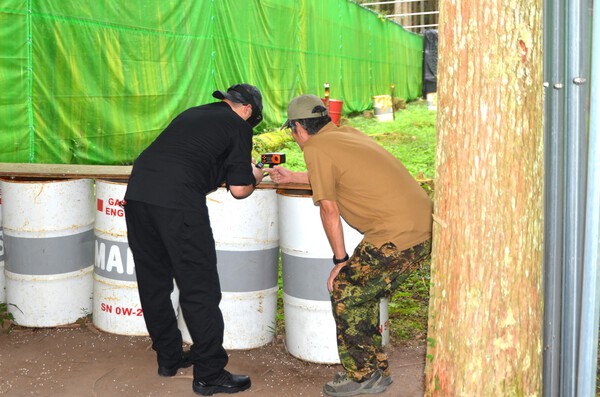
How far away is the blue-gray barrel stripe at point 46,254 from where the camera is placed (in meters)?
5.11

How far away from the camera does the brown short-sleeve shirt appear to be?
157 inches

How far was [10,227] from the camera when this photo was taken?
5184 mm

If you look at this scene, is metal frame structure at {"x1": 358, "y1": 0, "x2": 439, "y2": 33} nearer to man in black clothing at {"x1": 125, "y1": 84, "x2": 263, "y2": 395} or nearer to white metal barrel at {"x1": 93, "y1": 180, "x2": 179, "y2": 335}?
white metal barrel at {"x1": 93, "y1": 180, "x2": 179, "y2": 335}

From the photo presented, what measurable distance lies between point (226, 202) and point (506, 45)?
2503 mm

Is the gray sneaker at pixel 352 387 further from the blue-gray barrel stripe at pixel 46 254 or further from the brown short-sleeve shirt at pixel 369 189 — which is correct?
the blue-gray barrel stripe at pixel 46 254

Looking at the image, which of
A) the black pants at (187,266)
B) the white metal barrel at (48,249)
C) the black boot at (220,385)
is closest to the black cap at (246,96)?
the black pants at (187,266)

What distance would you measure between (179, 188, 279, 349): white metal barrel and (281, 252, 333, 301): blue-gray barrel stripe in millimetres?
187

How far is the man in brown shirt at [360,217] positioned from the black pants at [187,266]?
65cm

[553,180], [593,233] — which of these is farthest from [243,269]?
[593,233]

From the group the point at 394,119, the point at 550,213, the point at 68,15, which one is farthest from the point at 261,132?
Answer: the point at 550,213

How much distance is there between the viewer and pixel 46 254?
5121 mm

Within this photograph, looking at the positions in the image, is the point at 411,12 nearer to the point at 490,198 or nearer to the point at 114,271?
the point at 114,271

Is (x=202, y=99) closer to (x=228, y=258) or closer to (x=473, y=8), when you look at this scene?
(x=228, y=258)

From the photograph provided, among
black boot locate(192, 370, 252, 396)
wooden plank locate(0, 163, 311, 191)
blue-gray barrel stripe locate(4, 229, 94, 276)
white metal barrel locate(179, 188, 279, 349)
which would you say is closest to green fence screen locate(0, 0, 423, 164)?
wooden plank locate(0, 163, 311, 191)
